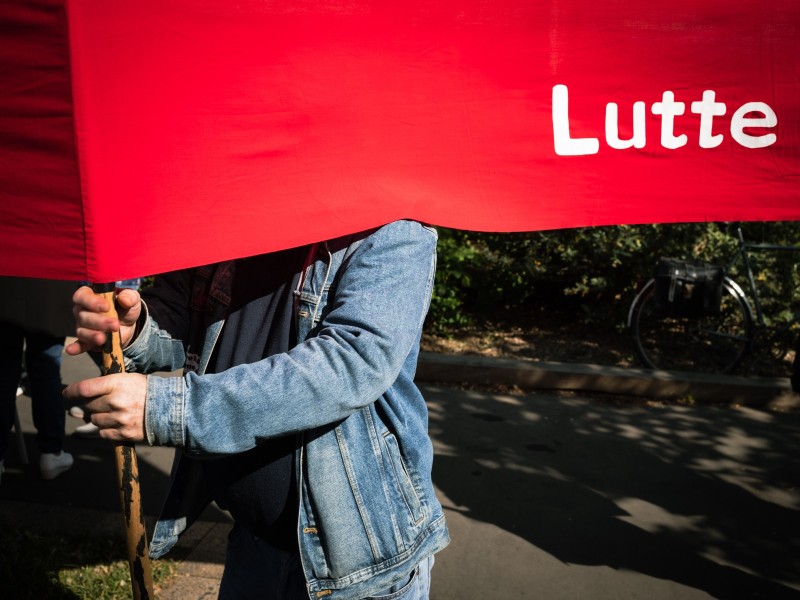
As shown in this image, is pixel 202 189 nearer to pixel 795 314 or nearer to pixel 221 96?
pixel 221 96

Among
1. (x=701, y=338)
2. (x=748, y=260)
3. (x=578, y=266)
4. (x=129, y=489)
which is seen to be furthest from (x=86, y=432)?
(x=748, y=260)

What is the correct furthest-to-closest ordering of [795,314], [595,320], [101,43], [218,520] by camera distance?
[595,320], [795,314], [218,520], [101,43]

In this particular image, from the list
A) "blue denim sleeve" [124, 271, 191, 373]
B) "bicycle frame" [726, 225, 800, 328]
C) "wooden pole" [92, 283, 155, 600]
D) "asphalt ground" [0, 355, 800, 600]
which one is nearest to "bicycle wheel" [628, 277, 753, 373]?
"bicycle frame" [726, 225, 800, 328]

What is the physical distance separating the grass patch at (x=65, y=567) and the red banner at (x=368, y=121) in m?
2.31

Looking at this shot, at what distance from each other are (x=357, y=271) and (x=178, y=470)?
0.84m

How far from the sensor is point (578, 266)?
752 centimetres

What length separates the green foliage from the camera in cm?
700

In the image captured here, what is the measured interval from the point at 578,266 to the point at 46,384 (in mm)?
5060

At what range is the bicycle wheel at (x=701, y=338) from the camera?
21.0 feet

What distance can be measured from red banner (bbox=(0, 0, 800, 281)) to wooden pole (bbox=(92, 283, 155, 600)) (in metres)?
0.17

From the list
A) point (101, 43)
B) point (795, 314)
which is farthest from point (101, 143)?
point (795, 314)

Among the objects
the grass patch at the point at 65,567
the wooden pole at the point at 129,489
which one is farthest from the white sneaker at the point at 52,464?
the wooden pole at the point at 129,489

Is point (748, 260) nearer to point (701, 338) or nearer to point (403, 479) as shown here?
point (701, 338)

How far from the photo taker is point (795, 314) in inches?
256
